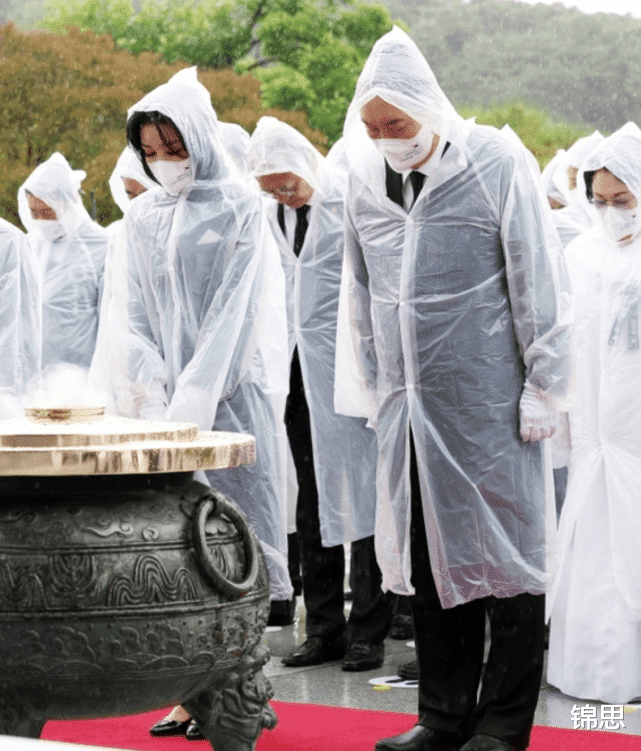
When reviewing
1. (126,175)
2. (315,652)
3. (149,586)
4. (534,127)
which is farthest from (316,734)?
(534,127)

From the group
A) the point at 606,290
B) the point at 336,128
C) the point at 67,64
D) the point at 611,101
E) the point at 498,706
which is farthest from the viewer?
the point at 611,101

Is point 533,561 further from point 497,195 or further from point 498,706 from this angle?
point 497,195

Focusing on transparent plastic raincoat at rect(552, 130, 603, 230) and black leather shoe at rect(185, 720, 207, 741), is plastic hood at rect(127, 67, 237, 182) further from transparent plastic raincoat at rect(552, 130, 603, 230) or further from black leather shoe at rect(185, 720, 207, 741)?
transparent plastic raincoat at rect(552, 130, 603, 230)

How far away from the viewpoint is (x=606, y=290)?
4238 millimetres

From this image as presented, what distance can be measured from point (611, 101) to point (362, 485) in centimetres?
3754

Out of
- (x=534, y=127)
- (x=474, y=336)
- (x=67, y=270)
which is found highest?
(x=534, y=127)

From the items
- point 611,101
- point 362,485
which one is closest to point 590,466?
point 362,485

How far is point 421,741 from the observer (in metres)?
3.33

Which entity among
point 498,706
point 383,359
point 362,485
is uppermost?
point 383,359

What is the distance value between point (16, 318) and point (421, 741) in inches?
134

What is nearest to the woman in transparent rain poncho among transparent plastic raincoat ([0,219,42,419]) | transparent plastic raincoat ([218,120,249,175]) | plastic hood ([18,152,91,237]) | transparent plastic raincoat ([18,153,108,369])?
transparent plastic raincoat ([218,120,249,175])

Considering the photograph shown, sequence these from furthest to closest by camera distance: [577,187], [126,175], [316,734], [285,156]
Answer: [126,175] < [577,187] < [285,156] < [316,734]

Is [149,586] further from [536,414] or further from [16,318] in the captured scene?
[16,318]

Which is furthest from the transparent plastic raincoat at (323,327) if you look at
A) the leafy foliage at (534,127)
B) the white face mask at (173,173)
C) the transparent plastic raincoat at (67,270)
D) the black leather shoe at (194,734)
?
the leafy foliage at (534,127)
